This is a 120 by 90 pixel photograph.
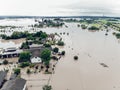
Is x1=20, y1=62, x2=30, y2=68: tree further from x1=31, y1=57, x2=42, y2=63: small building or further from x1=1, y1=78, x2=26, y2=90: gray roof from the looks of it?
x1=1, y1=78, x2=26, y2=90: gray roof

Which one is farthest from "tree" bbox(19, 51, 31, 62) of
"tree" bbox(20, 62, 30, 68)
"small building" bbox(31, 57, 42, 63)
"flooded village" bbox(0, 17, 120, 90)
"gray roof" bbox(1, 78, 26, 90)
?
"gray roof" bbox(1, 78, 26, 90)

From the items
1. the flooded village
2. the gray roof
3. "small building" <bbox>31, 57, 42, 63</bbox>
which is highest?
the gray roof

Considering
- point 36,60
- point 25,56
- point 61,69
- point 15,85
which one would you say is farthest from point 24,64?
point 15,85

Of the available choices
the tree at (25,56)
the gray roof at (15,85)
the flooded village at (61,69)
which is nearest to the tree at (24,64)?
the flooded village at (61,69)

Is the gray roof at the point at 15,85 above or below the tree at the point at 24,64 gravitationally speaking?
above

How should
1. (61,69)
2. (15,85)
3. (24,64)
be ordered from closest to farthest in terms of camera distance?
(15,85), (61,69), (24,64)

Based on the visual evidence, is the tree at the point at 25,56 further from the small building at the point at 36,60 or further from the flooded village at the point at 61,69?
the small building at the point at 36,60

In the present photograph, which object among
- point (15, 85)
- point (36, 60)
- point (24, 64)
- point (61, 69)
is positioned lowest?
point (61, 69)

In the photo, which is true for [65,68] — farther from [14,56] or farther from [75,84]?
[14,56]

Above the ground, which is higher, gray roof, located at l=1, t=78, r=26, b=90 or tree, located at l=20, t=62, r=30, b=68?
gray roof, located at l=1, t=78, r=26, b=90

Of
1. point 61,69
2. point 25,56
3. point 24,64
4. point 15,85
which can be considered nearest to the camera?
point 15,85

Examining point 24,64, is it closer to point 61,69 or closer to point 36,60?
point 36,60
